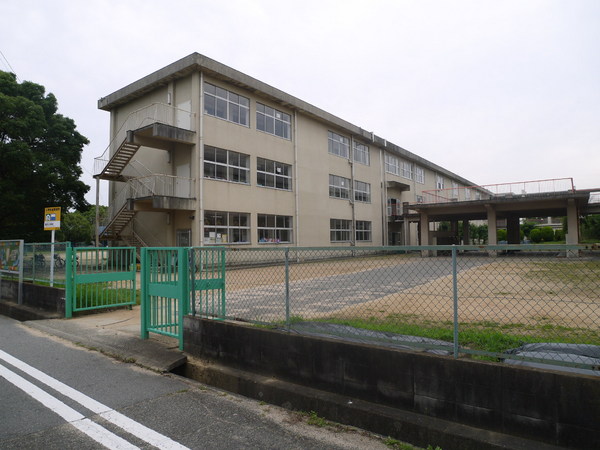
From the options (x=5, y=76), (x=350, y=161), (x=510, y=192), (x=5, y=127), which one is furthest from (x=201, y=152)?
(x=510, y=192)

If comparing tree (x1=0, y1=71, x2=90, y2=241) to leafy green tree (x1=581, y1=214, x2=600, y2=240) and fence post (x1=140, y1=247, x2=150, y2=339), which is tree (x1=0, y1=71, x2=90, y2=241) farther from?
leafy green tree (x1=581, y1=214, x2=600, y2=240)

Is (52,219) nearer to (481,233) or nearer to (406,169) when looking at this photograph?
(406,169)

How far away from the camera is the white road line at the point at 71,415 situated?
3.35 meters

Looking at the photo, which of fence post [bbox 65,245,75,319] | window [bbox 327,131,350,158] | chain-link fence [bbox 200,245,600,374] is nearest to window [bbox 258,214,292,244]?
window [bbox 327,131,350,158]

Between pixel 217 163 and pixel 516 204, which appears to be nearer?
pixel 217 163

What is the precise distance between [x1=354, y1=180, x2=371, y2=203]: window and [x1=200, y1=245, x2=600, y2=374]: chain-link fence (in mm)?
25864

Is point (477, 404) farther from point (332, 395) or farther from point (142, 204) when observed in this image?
point (142, 204)

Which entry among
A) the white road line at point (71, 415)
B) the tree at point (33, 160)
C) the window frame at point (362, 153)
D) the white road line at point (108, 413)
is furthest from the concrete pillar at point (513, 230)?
the white road line at point (71, 415)

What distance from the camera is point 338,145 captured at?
29984 millimetres

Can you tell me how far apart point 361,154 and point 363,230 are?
667cm

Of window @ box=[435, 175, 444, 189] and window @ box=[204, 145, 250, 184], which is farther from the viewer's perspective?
window @ box=[435, 175, 444, 189]

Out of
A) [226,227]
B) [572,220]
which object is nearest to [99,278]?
[226,227]

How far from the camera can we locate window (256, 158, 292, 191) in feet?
74.2

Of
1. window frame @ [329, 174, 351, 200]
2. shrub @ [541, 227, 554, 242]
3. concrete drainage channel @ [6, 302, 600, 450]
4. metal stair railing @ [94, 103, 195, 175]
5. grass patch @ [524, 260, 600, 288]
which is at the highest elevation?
metal stair railing @ [94, 103, 195, 175]
